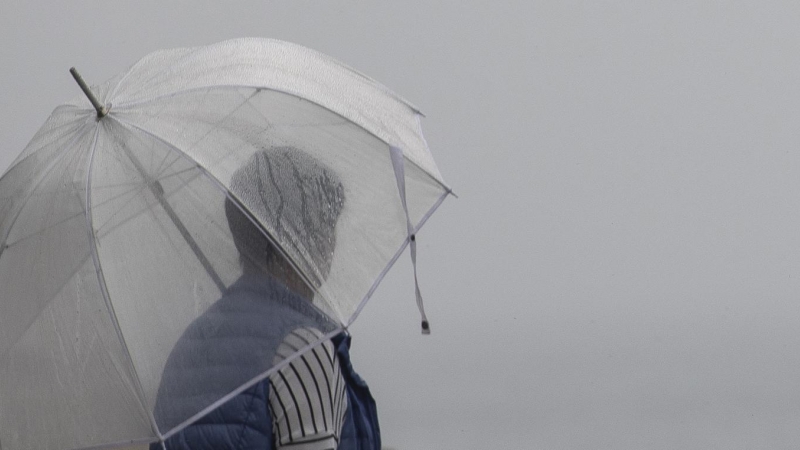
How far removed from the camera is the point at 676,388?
2.95m

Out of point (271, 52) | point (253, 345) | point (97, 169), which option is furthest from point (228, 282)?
point (271, 52)

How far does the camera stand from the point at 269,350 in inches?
63.5

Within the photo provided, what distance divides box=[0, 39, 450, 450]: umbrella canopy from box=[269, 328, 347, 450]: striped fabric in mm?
32

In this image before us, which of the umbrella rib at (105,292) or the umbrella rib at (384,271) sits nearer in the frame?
the umbrella rib at (105,292)

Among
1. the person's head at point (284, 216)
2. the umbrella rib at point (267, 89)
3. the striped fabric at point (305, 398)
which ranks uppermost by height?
the umbrella rib at point (267, 89)

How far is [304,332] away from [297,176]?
230 mm

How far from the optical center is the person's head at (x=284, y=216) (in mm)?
1698

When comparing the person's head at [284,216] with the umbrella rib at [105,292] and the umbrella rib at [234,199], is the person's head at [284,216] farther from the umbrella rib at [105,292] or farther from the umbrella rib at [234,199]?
the umbrella rib at [105,292]

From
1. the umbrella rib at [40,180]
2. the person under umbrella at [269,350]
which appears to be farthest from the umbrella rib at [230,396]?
the umbrella rib at [40,180]

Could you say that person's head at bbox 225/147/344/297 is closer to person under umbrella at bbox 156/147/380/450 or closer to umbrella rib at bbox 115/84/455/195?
person under umbrella at bbox 156/147/380/450

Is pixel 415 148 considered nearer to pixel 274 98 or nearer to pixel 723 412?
pixel 274 98

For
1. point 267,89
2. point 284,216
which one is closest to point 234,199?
point 284,216

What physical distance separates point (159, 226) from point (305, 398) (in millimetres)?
299

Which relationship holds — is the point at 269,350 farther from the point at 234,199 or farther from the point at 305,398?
the point at 234,199
